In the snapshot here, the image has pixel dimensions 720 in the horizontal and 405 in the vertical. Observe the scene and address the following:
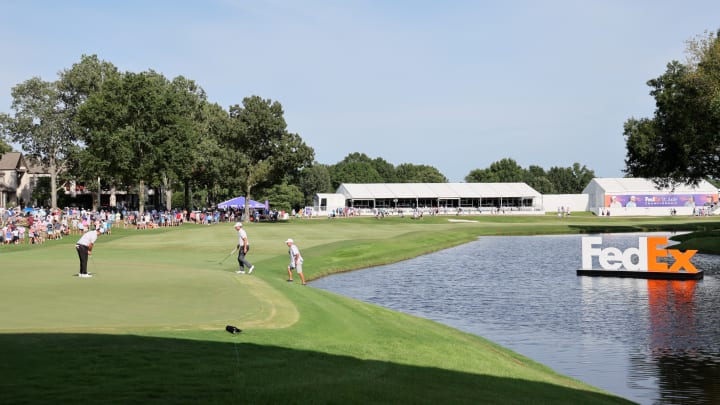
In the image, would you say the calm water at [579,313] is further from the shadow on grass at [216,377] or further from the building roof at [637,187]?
the building roof at [637,187]

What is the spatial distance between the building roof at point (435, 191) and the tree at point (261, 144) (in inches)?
1352

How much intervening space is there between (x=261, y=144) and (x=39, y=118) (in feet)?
115

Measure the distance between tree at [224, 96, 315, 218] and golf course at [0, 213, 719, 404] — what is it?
6313 cm

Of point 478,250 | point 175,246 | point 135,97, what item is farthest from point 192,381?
point 135,97


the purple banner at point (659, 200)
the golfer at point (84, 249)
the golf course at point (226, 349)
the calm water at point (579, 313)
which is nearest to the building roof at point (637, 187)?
the purple banner at point (659, 200)

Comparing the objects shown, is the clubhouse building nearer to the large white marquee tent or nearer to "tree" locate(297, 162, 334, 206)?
the large white marquee tent

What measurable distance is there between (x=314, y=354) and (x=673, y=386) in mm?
9672

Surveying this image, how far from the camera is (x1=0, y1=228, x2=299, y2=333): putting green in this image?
63.6ft

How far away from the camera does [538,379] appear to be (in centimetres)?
1845

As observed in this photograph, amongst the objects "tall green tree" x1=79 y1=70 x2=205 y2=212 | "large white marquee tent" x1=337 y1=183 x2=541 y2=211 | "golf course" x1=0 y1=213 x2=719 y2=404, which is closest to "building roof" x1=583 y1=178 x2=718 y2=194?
"large white marquee tent" x1=337 y1=183 x2=541 y2=211

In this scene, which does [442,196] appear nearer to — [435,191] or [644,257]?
[435,191]

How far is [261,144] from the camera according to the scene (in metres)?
98.0

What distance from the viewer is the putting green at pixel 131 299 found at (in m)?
19.4

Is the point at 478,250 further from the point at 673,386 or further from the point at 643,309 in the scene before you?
the point at 673,386
